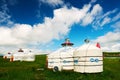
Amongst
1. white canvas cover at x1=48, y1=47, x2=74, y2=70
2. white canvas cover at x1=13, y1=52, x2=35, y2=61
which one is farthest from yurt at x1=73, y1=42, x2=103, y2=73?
white canvas cover at x1=13, y1=52, x2=35, y2=61

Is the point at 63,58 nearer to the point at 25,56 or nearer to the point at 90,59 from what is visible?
the point at 90,59

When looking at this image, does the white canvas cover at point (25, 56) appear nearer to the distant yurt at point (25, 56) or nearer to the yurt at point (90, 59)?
the distant yurt at point (25, 56)

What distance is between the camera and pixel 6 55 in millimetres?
87500

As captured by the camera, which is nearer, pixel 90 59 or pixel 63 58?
pixel 90 59

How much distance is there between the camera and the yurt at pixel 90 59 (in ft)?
71.3

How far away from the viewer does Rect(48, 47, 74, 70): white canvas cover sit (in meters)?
25.2

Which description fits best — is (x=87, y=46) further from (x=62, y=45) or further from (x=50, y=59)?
(x=50, y=59)

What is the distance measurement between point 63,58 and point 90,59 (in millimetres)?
4978

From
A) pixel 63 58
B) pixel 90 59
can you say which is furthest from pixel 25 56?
pixel 90 59

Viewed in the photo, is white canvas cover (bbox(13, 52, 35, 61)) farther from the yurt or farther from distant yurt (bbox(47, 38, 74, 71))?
the yurt

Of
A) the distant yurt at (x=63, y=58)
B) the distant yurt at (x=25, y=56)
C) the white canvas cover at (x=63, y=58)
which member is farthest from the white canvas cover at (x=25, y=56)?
the white canvas cover at (x=63, y=58)

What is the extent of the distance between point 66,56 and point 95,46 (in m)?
4.32

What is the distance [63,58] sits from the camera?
2583 cm

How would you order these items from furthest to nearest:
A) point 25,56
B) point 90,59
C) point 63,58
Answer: point 25,56
point 63,58
point 90,59
